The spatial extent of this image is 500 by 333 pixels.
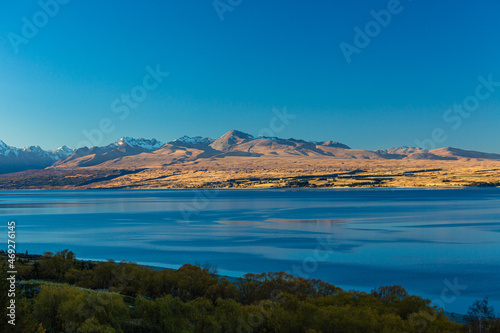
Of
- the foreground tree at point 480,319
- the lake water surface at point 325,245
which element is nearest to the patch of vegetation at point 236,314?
the foreground tree at point 480,319

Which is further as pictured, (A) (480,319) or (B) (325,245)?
(B) (325,245)

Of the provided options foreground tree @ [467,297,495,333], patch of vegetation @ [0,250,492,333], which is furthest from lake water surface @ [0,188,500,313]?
patch of vegetation @ [0,250,492,333]

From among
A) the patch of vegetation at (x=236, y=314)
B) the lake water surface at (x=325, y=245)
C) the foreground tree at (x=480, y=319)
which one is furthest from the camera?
the lake water surface at (x=325, y=245)

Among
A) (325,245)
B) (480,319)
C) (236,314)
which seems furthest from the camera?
(325,245)

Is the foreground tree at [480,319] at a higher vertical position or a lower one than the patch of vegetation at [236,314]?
lower

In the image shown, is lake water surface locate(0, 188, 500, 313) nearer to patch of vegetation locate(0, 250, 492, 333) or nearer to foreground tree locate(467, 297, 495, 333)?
foreground tree locate(467, 297, 495, 333)

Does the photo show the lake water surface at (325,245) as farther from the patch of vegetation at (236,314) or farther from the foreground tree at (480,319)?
the patch of vegetation at (236,314)

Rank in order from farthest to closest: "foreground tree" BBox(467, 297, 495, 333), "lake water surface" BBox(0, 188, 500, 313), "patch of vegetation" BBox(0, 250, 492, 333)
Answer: "lake water surface" BBox(0, 188, 500, 313) → "foreground tree" BBox(467, 297, 495, 333) → "patch of vegetation" BBox(0, 250, 492, 333)

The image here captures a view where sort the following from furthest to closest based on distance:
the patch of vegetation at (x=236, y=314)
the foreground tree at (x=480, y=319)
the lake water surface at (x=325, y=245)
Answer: the lake water surface at (x=325, y=245), the foreground tree at (x=480, y=319), the patch of vegetation at (x=236, y=314)

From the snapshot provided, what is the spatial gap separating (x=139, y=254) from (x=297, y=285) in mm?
28685

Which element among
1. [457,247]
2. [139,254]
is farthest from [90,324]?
[457,247]

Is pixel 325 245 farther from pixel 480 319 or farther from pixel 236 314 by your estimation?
pixel 236 314

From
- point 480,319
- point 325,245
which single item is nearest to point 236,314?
point 480,319

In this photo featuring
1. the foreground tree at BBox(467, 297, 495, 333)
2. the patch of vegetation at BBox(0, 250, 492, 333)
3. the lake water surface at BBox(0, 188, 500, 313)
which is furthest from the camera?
the lake water surface at BBox(0, 188, 500, 313)
